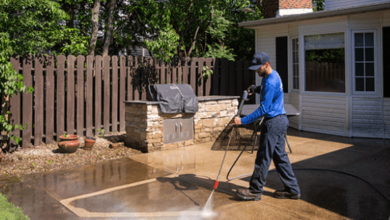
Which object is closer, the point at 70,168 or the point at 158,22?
the point at 70,168

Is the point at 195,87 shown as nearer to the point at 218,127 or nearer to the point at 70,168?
the point at 218,127

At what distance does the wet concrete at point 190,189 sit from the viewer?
455 centimetres

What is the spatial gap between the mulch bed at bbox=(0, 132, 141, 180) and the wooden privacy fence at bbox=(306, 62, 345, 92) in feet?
18.1

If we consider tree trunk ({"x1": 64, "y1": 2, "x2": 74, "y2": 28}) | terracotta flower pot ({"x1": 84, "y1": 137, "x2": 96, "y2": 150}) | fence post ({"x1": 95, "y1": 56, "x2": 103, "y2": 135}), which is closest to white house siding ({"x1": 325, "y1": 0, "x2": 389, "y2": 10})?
fence post ({"x1": 95, "y1": 56, "x2": 103, "y2": 135})

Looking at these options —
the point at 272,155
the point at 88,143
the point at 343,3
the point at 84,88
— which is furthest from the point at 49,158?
the point at 343,3

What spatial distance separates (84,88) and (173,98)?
2913mm

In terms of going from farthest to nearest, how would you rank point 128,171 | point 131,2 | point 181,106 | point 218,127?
point 131,2 → point 218,127 → point 181,106 → point 128,171

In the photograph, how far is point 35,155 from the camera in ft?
25.0

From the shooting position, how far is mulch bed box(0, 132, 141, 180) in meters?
6.76

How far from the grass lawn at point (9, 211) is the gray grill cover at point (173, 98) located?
398 centimetres

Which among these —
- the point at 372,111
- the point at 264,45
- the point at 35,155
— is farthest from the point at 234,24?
the point at 35,155

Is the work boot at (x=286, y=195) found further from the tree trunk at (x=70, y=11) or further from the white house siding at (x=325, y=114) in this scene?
the tree trunk at (x=70, y=11)

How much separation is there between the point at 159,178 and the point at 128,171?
2.58 ft

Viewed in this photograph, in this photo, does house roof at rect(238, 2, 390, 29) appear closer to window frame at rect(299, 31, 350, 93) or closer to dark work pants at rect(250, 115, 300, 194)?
window frame at rect(299, 31, 350, 93)
